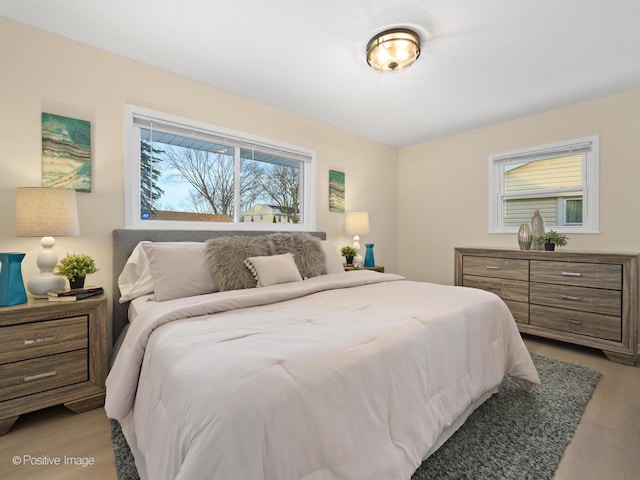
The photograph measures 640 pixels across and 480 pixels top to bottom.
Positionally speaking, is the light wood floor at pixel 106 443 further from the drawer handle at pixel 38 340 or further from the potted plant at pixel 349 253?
the potted plant at pixel 349 253

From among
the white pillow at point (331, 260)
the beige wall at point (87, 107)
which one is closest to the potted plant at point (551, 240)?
the white pillow at point (331, 260)

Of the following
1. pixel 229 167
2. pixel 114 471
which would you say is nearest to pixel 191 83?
pixel 229 167

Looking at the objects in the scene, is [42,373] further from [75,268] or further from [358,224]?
[358,224]

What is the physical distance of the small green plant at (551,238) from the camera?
3.01m

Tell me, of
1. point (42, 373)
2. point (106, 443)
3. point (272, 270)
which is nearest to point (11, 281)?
point (42, 373)

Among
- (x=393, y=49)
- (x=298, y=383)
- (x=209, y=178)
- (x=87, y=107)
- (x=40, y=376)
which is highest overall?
(x=393, y=49)

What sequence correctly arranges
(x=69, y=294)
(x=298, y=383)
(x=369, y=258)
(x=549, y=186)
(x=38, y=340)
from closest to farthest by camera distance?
(x=298, y=383)
(x=38, y=340)
(x=69, y=294)
(x=549, y=186)
(x=369, y=258)

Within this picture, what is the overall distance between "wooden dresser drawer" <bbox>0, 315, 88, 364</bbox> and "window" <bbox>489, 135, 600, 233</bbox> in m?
4.07

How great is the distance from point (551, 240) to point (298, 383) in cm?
320

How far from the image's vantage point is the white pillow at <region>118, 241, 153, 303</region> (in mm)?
2139

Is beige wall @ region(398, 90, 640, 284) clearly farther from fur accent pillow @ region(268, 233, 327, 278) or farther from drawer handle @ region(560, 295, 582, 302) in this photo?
fur accent pillow @ region(268, 233, 327, 278)

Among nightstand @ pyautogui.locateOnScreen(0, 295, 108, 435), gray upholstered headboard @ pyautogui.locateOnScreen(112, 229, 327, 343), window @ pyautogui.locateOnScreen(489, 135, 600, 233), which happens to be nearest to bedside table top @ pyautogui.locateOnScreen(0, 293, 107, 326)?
nightstand @ pyautogui.locateOnScreen(0, 295, 108, 435)

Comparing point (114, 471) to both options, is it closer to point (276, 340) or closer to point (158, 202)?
point (276, 340)

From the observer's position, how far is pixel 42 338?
1.70 meters
